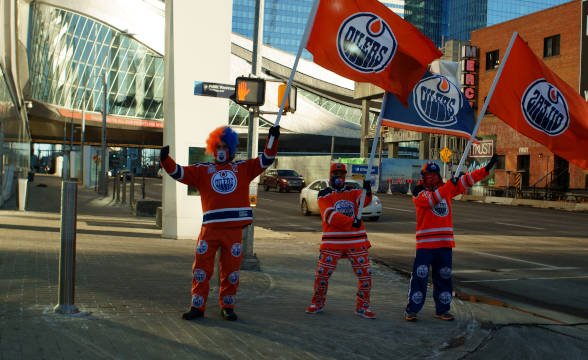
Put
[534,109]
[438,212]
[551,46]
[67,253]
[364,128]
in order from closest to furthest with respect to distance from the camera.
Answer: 1. [67,253]
2. [438,212]
3. [534,109]
4. [551,46]
5. [364,128]

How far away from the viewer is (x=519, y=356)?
501 centimetres

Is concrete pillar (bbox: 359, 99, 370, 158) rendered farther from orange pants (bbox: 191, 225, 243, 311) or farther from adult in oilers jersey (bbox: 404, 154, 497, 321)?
orange pants (bbox: 191, 225, 243, 311)

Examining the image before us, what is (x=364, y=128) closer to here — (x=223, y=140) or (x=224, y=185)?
(x=223, y=140)

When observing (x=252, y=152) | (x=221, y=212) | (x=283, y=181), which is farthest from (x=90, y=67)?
(x=221, y=212)

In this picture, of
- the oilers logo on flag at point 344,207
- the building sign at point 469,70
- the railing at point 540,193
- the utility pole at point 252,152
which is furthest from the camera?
the building sign at point 469,70

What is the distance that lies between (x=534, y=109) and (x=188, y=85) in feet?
24.2

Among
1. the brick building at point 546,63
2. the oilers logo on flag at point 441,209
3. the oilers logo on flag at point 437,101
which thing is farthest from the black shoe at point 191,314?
the brick building at point 546,63

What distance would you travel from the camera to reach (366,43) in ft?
20.9

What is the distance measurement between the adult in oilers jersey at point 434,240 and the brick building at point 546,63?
3356 centimetres

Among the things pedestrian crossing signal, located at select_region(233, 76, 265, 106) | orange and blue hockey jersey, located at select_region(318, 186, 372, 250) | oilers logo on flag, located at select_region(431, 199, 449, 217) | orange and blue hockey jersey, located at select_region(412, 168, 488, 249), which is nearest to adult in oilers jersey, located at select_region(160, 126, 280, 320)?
orange and blue hockey jersey, located at select_region(318, 186, 372, 250)

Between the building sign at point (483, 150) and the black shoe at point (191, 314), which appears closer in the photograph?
the black shoe at point (191, 314)

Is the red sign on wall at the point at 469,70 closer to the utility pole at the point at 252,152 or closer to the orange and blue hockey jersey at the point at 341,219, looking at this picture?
the utility pole at the point at 252,152

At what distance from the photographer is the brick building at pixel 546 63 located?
126 feet

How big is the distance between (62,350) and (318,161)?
156 ft
